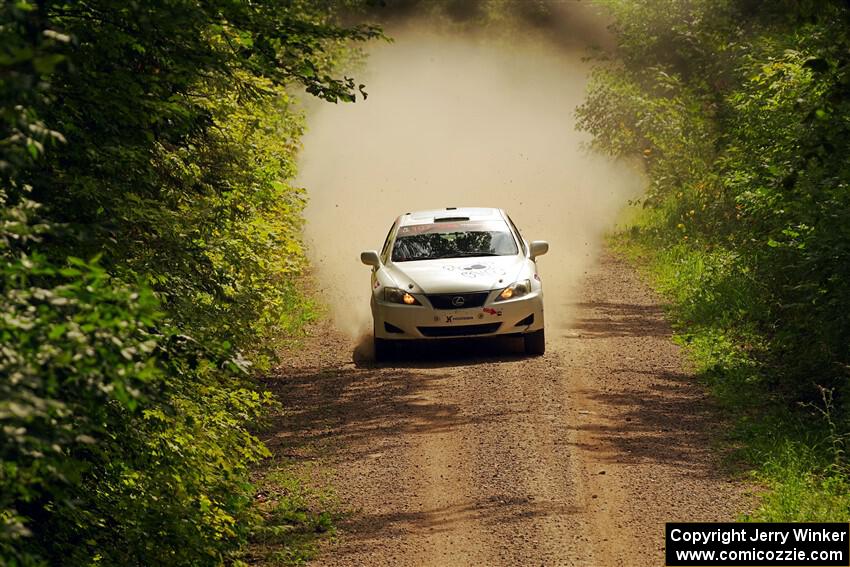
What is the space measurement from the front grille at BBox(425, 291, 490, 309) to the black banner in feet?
21.4

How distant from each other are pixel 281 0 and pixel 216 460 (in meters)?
3.34

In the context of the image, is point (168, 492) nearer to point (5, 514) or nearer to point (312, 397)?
point (5, 514)

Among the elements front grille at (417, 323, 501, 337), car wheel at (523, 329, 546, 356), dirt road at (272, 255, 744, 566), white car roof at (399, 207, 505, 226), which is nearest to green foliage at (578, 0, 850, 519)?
dirt road at (272, 255, 744, 566)

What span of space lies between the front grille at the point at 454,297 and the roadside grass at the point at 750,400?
2884 millimetres

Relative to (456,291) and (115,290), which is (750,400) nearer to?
(456,291)

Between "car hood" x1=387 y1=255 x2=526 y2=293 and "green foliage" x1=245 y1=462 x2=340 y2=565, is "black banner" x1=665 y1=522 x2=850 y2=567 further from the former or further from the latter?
"car hood" x1=387 y1=255 x2=526 y2=293

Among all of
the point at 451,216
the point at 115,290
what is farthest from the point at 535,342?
the point at 115,290

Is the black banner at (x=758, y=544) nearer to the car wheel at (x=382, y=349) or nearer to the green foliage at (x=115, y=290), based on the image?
the green foliage at (x=115, y=290)

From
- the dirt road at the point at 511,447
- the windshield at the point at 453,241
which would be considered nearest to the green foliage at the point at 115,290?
the dirt road at the point at 511,447

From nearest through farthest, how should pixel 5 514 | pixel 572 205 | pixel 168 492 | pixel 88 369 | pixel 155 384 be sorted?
pixel 88 369, pixel 155 384, pixel 5 514, pixel 168 492, pixel 572 205

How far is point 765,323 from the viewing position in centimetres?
1559

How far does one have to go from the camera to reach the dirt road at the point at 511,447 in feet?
30.3

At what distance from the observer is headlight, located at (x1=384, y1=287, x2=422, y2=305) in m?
15.5

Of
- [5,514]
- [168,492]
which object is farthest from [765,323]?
[5,514]
